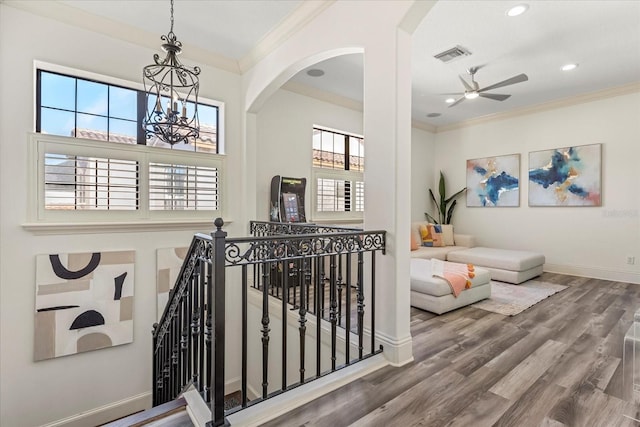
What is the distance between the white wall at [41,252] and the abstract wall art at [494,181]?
6238mm

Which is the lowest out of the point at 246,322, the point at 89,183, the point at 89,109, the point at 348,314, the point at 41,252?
the point at 348,314

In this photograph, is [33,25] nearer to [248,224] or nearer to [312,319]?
[248,224]

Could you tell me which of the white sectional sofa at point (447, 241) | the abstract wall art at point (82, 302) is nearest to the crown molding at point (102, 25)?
the abstract wall art at point (82, 302)

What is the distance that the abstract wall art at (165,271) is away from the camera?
12.1 feet

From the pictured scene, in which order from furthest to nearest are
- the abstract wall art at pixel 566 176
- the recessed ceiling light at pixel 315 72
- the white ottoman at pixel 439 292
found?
the abstract wall art at pixel 566 176
the recessed ceiling light at pixel 315 72
the white ottoman at pixel 439 292

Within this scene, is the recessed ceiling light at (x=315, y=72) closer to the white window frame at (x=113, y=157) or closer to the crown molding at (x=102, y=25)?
the crown molding at (x=102, y=25)

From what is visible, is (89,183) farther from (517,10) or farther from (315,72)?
(517,10)

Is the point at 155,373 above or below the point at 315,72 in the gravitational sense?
Result: below

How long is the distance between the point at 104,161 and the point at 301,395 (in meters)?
3.19

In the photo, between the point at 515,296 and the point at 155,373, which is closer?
the point at 155,373

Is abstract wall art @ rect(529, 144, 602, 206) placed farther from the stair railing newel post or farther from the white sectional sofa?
the stair railing newel post

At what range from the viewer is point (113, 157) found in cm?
341

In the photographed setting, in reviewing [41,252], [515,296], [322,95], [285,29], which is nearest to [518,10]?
[285,29]

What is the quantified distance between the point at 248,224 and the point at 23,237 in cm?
230
